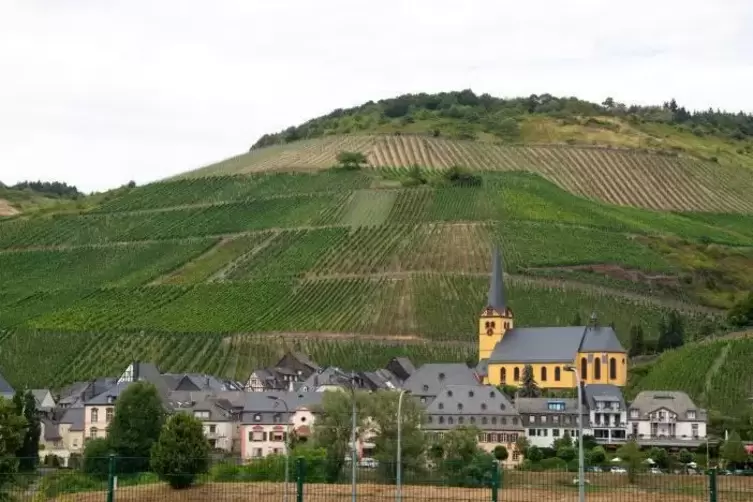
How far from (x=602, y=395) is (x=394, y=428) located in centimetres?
2938

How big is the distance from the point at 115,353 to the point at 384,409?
51.1 metres

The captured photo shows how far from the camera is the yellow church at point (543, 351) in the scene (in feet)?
351

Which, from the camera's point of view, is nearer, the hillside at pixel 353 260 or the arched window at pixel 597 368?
the arched window at pixel 597 368

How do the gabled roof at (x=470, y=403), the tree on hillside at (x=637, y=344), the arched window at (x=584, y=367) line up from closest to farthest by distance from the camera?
the gabled roof at (x=470, y=403), the arched window at (x=584, y=367), the tree on hillside at (x=637, y=344)

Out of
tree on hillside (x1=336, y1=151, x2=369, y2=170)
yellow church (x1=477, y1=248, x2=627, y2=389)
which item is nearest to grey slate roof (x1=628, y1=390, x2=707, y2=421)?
yellow church (x1=477, y1=248, x2=627, y2=389)

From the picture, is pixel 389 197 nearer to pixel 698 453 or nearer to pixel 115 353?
pixel 115 353

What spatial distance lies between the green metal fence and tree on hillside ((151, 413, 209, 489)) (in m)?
0.37

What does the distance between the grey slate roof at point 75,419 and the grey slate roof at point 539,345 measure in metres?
34.0

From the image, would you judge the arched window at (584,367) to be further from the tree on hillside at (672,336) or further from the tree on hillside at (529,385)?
the tree on hillside at (672,336)

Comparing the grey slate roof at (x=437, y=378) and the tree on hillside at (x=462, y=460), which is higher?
the grey slate roof at (x=437, y=378)

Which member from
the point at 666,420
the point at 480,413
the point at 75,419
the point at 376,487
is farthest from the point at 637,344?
the point at 376,487

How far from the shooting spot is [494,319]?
11469cm

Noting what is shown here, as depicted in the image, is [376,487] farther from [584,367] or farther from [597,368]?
[584,367]

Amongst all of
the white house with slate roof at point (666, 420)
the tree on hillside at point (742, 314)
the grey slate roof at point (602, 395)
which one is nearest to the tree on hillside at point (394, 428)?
the white house with slate roof at point (666, 420)
